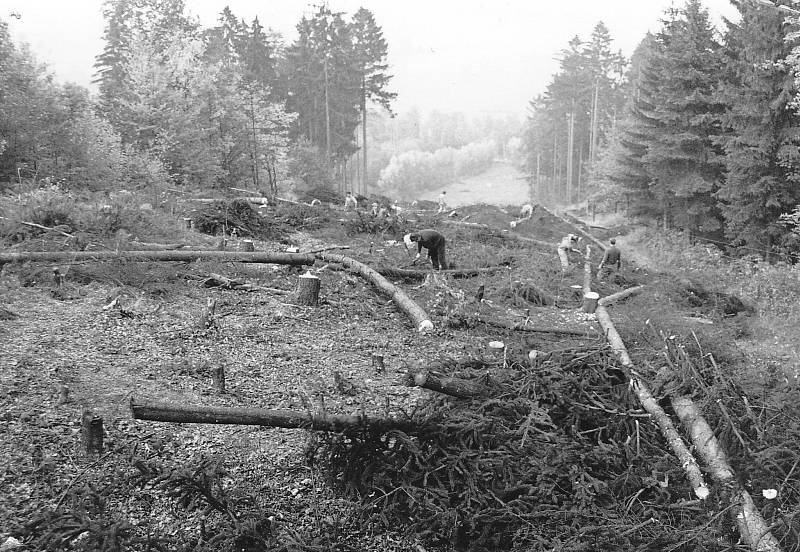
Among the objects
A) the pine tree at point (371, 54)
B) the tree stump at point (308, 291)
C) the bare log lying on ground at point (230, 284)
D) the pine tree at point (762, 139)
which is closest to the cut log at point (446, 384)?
the tree stump at point (308, 291)

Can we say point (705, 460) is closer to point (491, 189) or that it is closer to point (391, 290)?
point (391, 290)

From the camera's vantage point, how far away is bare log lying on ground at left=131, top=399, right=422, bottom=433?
4.06 meters

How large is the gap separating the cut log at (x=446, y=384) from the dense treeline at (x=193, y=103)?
15679 mm

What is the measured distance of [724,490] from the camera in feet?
14.7

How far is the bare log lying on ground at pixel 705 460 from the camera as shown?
160 inches

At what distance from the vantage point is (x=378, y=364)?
7.14 metres

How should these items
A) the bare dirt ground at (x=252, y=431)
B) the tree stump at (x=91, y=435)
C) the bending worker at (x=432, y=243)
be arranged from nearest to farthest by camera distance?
the bare dirt ground at (x=252, y=431)
the tree stump at (x=91, y=435)
the bending worker at (x=432, y=243)

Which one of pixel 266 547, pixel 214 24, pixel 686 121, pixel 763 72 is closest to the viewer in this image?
pixel 266 547

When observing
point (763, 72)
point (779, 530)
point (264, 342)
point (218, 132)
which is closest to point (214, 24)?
point (218, 132)

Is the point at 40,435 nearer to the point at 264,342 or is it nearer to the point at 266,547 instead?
the point at 266,547

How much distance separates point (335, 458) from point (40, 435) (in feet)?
8.32

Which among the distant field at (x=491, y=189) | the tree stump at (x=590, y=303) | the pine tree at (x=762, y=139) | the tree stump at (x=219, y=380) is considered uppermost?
the pine tree at (x=762, y=139)

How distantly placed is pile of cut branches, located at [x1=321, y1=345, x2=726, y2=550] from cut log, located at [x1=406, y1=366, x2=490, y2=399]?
11 centimetres

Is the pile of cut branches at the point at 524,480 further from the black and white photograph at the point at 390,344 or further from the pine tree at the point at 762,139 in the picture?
the pine tree at the point at 762,139
